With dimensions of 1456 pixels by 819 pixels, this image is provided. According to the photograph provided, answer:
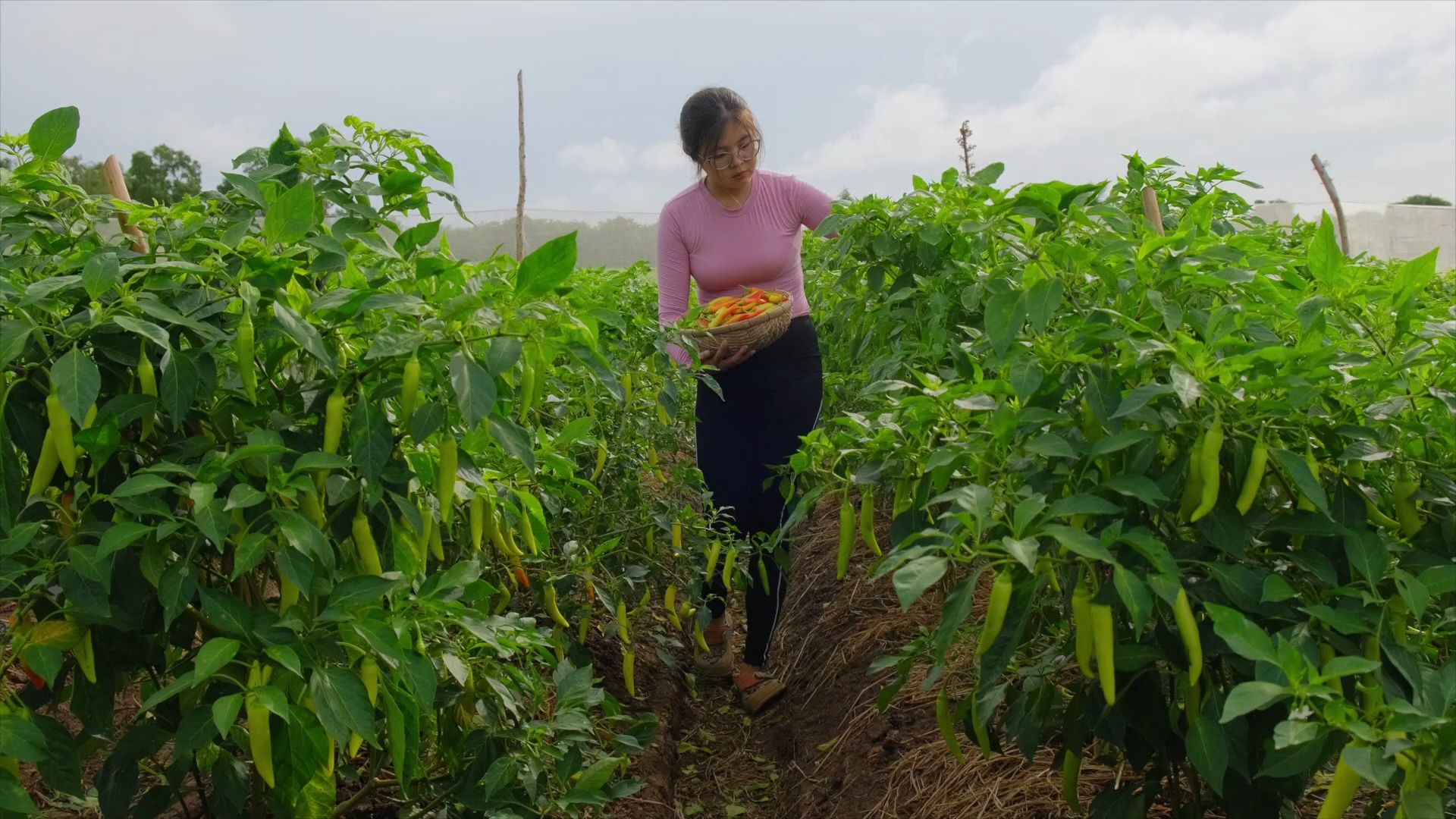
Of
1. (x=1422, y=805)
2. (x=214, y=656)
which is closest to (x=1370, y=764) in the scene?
(x=1422, y=805)

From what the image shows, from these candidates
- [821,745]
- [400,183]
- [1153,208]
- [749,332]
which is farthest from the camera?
[749,332]

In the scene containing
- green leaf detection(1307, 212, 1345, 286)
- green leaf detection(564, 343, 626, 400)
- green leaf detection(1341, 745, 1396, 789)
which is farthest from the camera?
green leaf detection(1307, 212, 1345, 286)

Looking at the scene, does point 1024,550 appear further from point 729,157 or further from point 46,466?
point 729,157

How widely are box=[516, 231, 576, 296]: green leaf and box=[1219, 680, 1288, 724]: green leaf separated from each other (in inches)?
34.5

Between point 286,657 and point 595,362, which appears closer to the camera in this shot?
point 286,657

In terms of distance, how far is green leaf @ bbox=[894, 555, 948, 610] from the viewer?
125cm

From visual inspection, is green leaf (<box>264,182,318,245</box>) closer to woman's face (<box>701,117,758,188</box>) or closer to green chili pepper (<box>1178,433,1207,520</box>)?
green chili pepper (<box>1178,433,1207,520</box>)

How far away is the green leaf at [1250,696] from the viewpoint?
1126 millimetres

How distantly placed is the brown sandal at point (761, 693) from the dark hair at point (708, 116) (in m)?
1.70

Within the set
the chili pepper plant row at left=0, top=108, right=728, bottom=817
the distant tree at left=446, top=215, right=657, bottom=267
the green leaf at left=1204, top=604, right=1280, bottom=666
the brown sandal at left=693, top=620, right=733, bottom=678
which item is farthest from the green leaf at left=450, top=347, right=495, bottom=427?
the distant tree at left=446, top=215, right=657, bottom=267

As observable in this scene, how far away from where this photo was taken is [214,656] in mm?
1367

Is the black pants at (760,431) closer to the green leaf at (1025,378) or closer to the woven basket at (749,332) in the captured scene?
the woven basket at (749,332)

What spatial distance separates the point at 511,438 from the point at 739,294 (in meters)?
2.30

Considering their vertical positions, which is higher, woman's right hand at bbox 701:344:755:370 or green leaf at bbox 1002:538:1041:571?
woman's right hand at bbox 701:344:755:370
